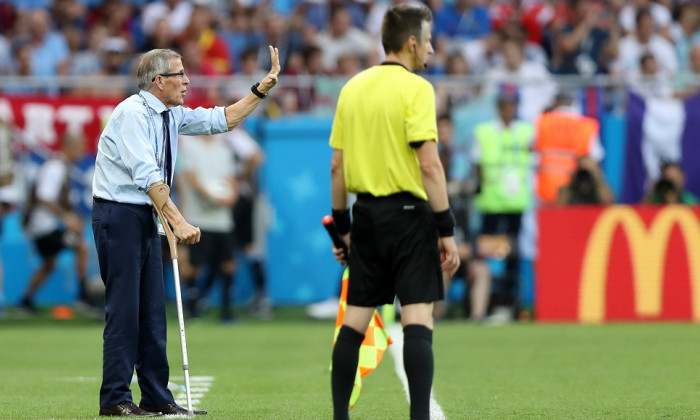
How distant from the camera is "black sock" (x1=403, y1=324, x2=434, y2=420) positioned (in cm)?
659

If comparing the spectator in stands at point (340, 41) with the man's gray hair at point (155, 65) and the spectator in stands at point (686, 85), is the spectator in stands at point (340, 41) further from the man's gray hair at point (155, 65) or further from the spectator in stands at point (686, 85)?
the man's gray hair at point (155, 65)

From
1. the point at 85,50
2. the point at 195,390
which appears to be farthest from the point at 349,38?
the point at 195,390

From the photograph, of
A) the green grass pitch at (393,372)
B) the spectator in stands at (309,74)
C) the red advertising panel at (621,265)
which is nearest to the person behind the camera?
the green grass pitch at (393,372)

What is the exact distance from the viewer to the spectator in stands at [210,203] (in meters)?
16.0

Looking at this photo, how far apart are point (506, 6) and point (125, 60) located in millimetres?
6177

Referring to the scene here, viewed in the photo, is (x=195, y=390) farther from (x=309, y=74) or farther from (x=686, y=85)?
(x=686, y=85)

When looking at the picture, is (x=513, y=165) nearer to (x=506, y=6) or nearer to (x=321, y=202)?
(x=321, y=202)

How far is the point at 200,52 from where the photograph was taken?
18641mm

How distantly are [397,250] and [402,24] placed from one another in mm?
1155

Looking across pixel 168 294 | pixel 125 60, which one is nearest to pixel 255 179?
pixel 168 294

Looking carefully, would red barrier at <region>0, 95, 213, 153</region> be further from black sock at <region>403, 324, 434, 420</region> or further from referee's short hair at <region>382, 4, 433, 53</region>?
black sock at <region>403, 324, 434, 420</region>

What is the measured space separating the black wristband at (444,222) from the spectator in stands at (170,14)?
45.4 feet

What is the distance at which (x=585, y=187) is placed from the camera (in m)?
16.2

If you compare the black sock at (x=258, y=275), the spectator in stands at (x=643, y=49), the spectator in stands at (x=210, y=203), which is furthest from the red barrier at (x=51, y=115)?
the spectator in stands at (x=643, y=49)
